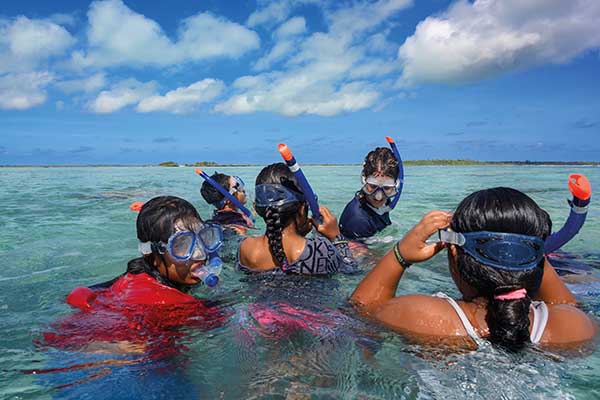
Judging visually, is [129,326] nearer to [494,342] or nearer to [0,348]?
[0,348]

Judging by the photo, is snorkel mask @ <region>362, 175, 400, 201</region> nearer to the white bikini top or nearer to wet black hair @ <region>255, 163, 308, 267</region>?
wet black hair @ <region>255, 163, 308, 267</region>

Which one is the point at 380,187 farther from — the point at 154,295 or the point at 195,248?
the point at 154,295

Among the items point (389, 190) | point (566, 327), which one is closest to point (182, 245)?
point (566, 327)

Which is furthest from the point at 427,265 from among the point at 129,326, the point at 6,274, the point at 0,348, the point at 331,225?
the point at 6,274

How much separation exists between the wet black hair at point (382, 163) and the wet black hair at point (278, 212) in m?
1.80

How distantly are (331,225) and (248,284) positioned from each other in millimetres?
990

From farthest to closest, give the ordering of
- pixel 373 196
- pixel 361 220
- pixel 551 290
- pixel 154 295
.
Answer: pixel 361 220
pixel 373 196
pixel 154 295
pixel 551 290

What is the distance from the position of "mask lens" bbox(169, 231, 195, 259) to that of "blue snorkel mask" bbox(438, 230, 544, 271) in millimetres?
1871

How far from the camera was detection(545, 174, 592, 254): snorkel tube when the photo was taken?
2201 mm

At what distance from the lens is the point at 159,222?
A: 3.02m

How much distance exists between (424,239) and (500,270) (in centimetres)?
42

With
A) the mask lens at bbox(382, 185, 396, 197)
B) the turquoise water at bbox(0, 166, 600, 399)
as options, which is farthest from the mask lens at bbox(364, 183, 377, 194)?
the turquoise water at bbox(0, 166, 600, 399)

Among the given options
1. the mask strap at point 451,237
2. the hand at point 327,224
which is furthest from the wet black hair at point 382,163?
the mask strap at point 451,237

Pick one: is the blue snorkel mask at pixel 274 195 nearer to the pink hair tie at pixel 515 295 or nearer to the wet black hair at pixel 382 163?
the wet black hair at pixel 382 163
